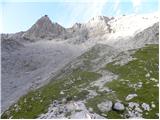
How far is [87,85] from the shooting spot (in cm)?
5097

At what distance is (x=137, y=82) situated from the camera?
48.5 m

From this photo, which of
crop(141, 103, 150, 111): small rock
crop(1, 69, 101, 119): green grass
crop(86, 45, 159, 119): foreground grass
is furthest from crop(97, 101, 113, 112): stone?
crop(1, 69, 101, 119): green grass

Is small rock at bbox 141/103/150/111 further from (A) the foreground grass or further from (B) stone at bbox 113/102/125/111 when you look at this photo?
(B) stone at bbox 113/102/125/111

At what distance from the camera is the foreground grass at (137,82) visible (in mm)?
40287

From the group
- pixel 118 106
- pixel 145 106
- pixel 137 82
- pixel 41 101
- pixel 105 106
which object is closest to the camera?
pixel 118 106

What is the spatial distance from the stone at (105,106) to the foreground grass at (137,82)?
48 cm

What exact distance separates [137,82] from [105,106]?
35.3 feet

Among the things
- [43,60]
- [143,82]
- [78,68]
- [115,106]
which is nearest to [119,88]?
[143,82]

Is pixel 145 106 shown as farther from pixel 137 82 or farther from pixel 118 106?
pixel 137 82

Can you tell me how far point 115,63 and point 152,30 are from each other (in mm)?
89268

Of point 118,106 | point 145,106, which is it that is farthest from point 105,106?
point 145,106

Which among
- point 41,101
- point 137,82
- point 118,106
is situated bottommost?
point 118,106

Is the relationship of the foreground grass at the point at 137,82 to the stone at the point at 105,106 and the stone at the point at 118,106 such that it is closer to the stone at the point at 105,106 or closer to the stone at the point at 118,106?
the stone at the point at 105,106

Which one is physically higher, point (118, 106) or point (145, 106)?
point (118, 106)
